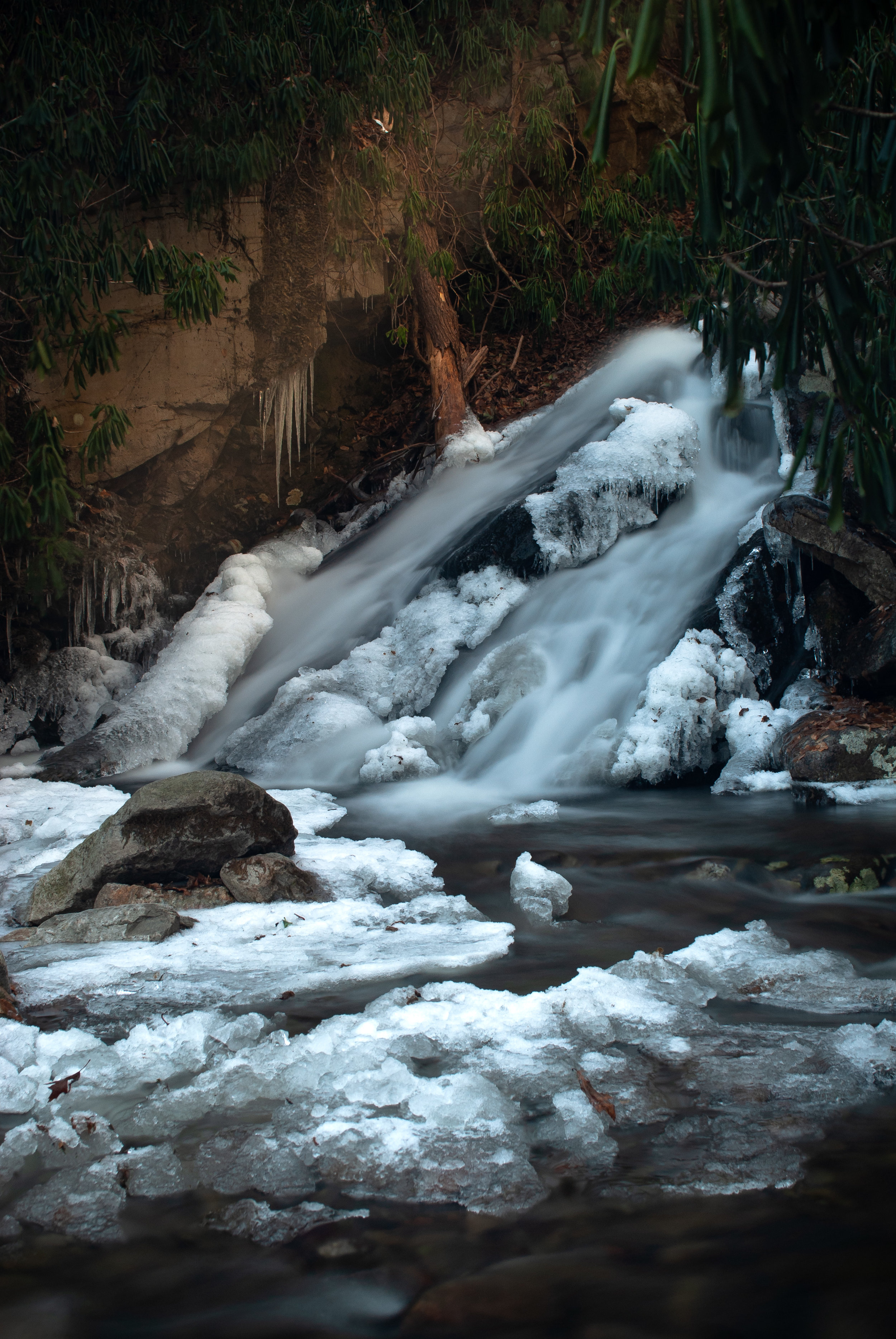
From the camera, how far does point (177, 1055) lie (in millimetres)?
2127

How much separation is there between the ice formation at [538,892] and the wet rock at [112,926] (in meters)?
1.30

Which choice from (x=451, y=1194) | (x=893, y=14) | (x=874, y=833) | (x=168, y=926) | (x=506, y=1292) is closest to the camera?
(x=506, y=1292)

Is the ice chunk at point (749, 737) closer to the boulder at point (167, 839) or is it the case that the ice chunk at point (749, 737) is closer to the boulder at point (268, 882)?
the boulder at point (268, 882)

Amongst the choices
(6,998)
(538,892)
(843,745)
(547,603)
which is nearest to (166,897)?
(6,998)

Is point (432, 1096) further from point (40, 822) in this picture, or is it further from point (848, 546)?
point (848, 546)

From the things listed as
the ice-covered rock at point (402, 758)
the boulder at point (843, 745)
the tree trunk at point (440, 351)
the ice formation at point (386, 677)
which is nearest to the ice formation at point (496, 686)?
the ice-covered rock at point (402, 758)

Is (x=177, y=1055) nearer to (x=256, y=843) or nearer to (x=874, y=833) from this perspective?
(x=256, y=843)

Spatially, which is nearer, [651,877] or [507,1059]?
[507,1059]

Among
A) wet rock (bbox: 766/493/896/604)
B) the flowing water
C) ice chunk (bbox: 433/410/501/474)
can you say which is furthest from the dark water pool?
ice chunk (bbox: 433/410/501/474)

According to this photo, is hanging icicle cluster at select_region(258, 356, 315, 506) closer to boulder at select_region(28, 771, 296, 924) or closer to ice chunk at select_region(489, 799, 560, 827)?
ice chunk at select_region(489, 799, 560, 827)

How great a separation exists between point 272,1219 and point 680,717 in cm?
440

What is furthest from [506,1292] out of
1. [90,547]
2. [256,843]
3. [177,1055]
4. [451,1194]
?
[90,547]

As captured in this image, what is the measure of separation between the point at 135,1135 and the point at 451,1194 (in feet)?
2.26

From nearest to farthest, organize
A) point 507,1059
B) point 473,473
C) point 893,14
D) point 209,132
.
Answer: point 507,1059 < point 893,14 < point 209,132 < point 473,473
